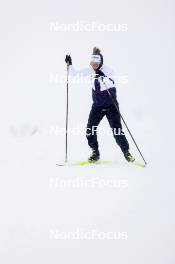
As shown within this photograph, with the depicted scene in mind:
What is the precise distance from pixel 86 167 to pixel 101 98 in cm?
56

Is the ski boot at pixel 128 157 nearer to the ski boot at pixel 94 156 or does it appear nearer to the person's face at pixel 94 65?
the ski boot at pixel 94 156

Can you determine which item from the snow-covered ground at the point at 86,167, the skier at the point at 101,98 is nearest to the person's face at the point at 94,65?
the skier at the point at 101,98

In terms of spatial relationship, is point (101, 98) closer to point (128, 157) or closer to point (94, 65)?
point (94, 65)

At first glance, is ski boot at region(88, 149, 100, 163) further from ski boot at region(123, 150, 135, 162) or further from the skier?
ski boot at region(123, 150, 135, 162)

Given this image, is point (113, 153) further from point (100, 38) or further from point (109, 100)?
point (100, 38)

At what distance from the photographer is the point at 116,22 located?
3.74m

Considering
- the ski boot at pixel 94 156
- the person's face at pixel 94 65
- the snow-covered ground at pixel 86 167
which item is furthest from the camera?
the ski boot at pixel 94 156

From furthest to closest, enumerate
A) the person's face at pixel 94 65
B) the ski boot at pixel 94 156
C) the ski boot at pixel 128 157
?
the ski boot at pixel 94 156, the ski boot at pixel 128 157, the person's face at pixel 94 65

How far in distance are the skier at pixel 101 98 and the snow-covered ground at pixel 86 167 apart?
0.20 metres

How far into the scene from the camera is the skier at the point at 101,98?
3672mm

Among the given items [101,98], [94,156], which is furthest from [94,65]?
[94,156]

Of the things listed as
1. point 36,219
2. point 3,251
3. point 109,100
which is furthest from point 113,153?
point 3,251

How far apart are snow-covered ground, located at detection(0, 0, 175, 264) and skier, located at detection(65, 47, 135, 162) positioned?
0.20 metres

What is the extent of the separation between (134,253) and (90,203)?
0.51m
